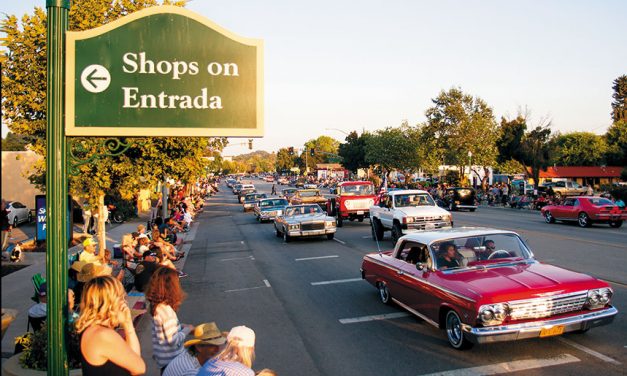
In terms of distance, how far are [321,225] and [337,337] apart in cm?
1270

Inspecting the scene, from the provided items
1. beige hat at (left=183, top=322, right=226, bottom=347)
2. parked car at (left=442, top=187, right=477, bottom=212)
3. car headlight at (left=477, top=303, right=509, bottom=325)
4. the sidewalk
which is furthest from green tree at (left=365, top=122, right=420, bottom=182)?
beige hat at (left=183, top=322, right=226, bottom=347)

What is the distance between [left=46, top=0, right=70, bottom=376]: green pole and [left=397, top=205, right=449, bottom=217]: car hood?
14.5m

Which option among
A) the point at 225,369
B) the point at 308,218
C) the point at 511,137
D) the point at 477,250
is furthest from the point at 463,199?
the point at 225,369

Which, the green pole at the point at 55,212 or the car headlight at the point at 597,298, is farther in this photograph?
the car headlight at the point at 597,298

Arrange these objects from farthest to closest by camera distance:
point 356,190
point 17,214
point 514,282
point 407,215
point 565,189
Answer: point 565,189 → point 17,214 → point 356,190 → point 407,215 → point 514,282

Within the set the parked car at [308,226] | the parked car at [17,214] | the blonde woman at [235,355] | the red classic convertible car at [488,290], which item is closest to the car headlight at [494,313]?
the red classic convertible car at [488,290]

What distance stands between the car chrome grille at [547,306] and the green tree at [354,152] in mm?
84411

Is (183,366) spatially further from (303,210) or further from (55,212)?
(303,210)

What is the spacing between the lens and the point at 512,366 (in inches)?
256

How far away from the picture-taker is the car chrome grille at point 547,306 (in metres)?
6.52

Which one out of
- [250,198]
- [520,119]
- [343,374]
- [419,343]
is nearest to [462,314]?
[419,343]

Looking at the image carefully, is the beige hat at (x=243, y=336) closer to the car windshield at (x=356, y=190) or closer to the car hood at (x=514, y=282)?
the car hood at (x=514, y=282)

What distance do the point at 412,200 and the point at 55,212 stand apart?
1635cm

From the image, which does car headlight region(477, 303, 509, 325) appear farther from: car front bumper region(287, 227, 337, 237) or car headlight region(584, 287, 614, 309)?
car front bumper region(287, 227, 337, 237)
